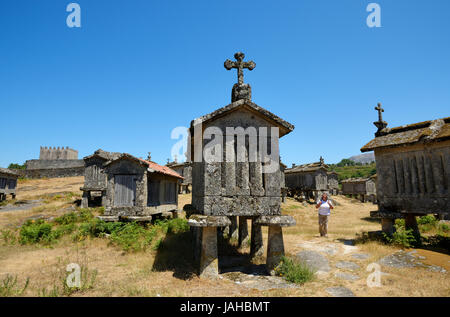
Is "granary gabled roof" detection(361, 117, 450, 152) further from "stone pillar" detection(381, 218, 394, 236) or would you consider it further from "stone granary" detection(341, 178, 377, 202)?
"stone granary" detection(341, 178, 377, 202)

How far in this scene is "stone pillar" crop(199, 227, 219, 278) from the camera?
5773mm

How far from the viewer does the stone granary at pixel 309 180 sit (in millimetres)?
27391

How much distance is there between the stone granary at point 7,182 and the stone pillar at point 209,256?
25043mm

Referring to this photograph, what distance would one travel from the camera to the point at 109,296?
488 cm

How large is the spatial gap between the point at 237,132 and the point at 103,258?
6.60 meters

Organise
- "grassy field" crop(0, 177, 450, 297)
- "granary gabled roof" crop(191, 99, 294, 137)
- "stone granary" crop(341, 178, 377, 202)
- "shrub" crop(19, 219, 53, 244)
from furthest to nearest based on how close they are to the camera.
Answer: "stone granary" crop(341, 178, 377, 202) → "shrub" crop(19, 219, 53, 244) → "granary gabled roof" crop(191, 99, 294, 137) → "grassy field" crop(0, 177, 450, 297)

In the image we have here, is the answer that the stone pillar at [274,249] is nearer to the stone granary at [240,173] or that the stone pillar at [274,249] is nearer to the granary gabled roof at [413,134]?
the stone granary at [240,173]

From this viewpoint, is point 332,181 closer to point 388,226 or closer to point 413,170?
point 388,226

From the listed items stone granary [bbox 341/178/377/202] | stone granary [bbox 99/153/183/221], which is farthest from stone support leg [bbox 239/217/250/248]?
stone granary [bbox 341/178/377/202]

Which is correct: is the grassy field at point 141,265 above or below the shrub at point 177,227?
below

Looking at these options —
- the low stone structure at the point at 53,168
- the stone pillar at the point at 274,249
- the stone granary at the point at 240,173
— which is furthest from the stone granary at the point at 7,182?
the stone pillar at the point at 274,249

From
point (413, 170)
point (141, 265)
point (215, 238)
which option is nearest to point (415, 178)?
point (413, 170)

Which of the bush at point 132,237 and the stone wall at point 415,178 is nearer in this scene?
the stone wall at point 415,178
